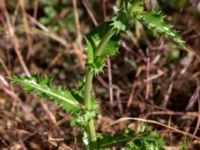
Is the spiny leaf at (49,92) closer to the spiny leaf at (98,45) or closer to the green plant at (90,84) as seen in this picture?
the green plant at (90,84)

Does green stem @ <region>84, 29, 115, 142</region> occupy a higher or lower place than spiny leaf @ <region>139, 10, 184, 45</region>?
lower

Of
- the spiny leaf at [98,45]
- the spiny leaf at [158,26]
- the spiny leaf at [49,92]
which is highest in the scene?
the spiny leaf at [158,26]

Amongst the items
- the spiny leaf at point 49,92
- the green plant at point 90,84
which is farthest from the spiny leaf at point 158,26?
the spiny leaf at point 49,92

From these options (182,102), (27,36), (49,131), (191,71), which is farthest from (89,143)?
(27,36)

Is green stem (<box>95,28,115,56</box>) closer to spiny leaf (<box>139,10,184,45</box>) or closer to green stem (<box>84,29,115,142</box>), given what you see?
green stem (<box>84,29,115,142</box>)

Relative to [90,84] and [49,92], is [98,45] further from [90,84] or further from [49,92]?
[49,92]

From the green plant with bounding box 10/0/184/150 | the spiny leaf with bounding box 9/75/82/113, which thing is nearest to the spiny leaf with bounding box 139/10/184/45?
the green plant with bounding box 10/0/184/150

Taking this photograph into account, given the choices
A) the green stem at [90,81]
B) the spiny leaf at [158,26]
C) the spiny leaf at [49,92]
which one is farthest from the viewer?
the spiny leaf at [49,92]
